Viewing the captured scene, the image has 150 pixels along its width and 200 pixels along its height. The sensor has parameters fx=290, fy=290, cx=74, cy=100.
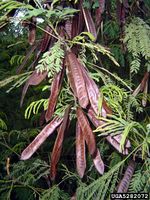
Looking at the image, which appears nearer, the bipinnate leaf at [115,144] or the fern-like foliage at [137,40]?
the bipinnate leaf at [115,144]

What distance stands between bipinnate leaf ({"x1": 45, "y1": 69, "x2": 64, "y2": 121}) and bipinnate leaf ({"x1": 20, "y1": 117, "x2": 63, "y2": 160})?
0.13 ft

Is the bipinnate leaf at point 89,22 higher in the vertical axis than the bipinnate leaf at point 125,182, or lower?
higher

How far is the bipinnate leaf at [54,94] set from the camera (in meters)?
0.70

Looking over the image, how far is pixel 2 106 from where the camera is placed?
202 centimetres

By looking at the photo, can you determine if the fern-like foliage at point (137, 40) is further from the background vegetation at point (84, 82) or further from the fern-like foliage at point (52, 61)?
the fern-like foliage at point (52, 61)

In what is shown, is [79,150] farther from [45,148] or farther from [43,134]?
[45,148]

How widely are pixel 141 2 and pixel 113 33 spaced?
22 centimetres

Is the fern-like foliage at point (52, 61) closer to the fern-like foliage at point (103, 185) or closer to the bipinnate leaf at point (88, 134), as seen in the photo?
the bipinnate leaf at point (88, 134)

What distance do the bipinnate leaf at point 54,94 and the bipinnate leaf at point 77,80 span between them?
43mm

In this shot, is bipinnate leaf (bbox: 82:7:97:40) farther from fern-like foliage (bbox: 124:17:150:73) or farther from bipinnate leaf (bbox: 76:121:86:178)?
bipinnate leaf (bbox: 76:121:86:178)

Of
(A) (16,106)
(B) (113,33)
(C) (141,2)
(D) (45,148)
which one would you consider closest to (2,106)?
(A) (16,106)

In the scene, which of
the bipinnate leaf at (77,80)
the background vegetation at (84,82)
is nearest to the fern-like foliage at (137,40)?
the background vegetation at (84,82)

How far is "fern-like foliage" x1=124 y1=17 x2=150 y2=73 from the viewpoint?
916 mm

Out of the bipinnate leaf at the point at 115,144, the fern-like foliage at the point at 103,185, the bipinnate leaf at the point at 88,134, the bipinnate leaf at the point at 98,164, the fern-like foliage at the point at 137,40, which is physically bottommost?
the fern-like foliage at the point at 103,185
